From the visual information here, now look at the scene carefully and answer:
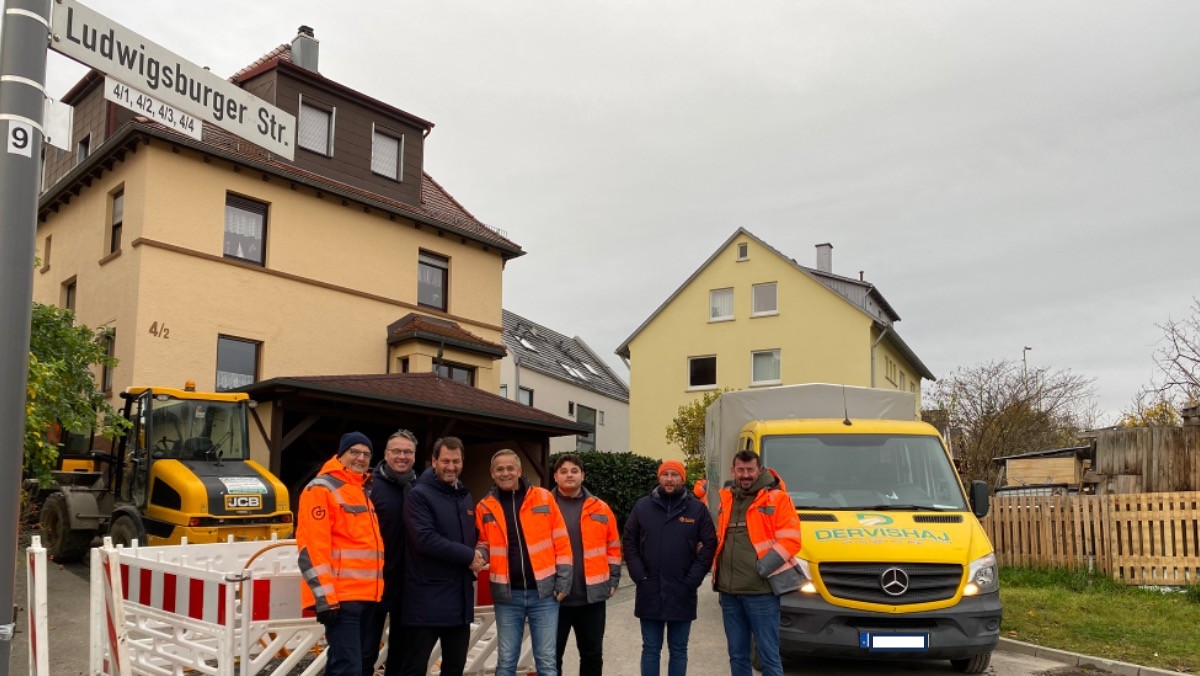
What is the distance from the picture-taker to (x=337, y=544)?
568 centimetres

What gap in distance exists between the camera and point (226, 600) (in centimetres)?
605

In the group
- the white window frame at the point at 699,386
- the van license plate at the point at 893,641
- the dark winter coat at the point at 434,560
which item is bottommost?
the van license plate at the point at 893,641

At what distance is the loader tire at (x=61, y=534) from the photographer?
13758 millimetres

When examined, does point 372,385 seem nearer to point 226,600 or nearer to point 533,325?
point 226,600

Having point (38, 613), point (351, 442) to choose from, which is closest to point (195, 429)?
point (38, 613)

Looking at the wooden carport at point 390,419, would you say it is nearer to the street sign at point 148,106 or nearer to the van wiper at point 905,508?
the van wiper at point 905,508

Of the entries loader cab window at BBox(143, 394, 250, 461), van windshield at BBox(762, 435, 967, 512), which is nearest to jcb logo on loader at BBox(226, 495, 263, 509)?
loader cab window at BBox(143, 394, 250, 461)

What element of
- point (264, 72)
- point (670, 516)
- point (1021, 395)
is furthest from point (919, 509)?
point (1021, 395)

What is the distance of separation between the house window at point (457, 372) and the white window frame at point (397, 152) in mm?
4563

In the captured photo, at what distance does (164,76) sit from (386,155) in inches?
745

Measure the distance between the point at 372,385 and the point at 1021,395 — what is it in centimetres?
2081

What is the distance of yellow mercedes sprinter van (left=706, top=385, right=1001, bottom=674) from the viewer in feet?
26.1

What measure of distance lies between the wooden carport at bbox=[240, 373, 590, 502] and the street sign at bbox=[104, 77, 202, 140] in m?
10.8

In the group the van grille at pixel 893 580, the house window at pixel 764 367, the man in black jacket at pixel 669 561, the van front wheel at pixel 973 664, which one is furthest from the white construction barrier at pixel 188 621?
the house window at pixel 764 367
